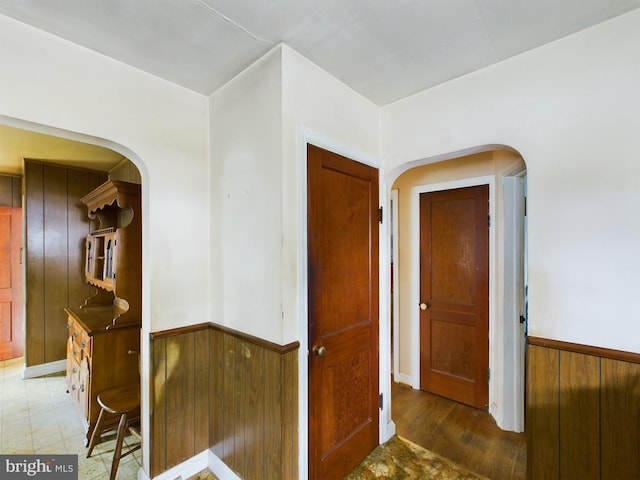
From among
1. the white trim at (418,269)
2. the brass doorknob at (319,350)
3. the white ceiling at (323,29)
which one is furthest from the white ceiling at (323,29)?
the brass doorknob at (319,350)

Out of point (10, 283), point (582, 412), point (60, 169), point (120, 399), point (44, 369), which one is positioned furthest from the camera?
point (10, 283)

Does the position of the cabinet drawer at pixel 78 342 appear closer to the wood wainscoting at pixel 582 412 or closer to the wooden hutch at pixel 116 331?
the wooden hutch at pixel 116 331

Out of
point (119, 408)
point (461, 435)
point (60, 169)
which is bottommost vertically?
point (461, 435)

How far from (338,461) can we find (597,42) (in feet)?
8.37

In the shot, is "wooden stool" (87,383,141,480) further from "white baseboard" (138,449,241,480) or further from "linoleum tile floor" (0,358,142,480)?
"white baseboard" (138,449,241,480)

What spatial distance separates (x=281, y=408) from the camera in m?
1.49

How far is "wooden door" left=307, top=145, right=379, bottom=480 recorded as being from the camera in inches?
65.0

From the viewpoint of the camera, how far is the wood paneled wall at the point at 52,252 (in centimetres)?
328

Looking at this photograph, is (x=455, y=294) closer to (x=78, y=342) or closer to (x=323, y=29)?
(x=323, y=29)

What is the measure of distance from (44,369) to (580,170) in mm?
5053

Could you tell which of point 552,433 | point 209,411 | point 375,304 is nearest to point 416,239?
point 375,304

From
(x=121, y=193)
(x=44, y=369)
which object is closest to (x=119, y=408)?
(x=121, y=193)

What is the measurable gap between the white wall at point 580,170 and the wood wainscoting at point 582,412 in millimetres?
82

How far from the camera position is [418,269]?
292 centimetres
